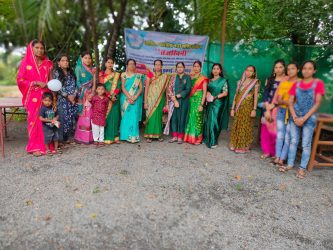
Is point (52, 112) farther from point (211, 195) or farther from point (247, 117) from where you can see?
point (247, 117)

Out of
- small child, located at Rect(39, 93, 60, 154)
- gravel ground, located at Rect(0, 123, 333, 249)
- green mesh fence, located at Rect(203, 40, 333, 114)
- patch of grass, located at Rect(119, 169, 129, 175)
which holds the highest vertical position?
green mesh fence, located at Rect(203, 40, 333, 114)

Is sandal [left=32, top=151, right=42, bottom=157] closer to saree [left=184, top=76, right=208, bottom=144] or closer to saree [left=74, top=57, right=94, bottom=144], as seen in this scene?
saree [left=74, top=57, right=94, bottom=144]

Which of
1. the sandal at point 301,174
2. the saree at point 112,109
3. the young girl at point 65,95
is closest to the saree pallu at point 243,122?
the sandal at point 301,174

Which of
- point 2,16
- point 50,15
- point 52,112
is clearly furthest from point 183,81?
point 2,16

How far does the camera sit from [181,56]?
6.12 meters

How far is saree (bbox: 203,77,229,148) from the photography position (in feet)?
15.4

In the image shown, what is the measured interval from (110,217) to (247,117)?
2753mm

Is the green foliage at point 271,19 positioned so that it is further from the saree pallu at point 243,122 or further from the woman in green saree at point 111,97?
the woman in green saree at point 111,97

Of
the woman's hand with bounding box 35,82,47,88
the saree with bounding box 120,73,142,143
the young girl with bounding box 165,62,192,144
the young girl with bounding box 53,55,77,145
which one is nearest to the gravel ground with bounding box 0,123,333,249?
the young girl with bounding box 53,55,77,145

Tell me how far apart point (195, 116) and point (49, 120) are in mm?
2342

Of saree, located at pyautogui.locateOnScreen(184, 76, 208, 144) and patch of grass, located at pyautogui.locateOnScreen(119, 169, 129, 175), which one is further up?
saree, located at pyautogui.locateOnScreen(184, 76, 208, 144)

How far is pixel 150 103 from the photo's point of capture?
4.99 m

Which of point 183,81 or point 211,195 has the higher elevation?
point 183,81

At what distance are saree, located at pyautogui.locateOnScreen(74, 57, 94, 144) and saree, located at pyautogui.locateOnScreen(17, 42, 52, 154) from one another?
1.67 feet
